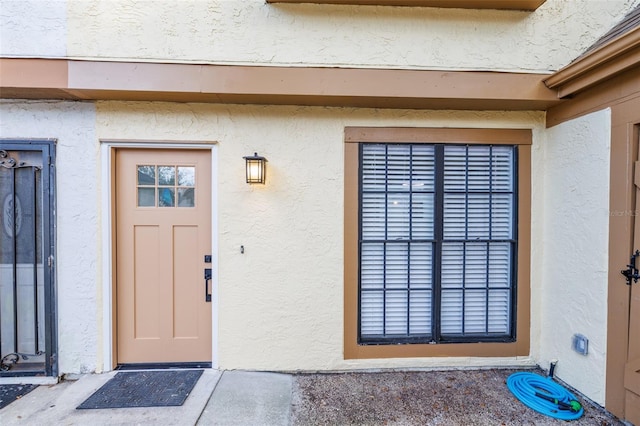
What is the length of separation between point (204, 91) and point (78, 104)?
1.32 meters

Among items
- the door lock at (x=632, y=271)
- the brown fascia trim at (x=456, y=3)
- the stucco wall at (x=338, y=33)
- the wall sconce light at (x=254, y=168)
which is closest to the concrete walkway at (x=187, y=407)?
the wall sconce light at (x=254, y=168)

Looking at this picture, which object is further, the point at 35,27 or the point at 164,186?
the point at 164,186

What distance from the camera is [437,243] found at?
3119mm

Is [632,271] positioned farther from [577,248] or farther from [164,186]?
[164,186]

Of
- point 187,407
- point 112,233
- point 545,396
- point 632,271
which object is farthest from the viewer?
point 112,233

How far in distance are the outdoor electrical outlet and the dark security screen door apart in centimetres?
502

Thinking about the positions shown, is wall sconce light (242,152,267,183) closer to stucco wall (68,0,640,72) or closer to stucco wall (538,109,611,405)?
stucco wall (68,0,640,72)

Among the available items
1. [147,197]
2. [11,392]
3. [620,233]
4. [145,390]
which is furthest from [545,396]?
[11,392]

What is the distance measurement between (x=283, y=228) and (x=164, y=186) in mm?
1313

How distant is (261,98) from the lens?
2799mm

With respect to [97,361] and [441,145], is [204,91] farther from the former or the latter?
→ [97,361]

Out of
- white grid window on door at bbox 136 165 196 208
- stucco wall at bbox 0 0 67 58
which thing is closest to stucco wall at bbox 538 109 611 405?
white grid window on door at bbox 136 165 196 208

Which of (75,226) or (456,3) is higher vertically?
(456,3)

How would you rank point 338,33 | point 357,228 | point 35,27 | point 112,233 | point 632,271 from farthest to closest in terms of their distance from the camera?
point 357,228, point 112,233, point 338,33, point 35,27, point 632,271
